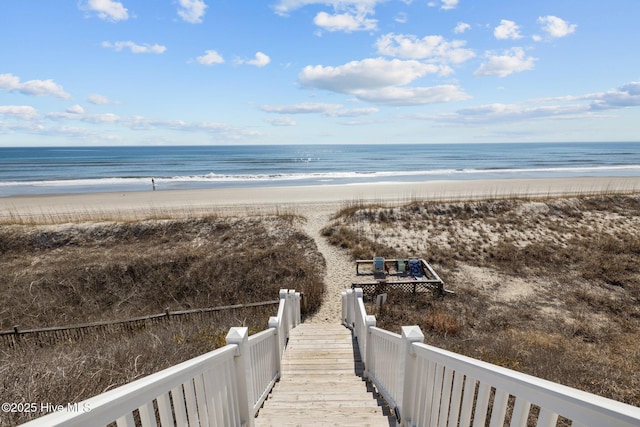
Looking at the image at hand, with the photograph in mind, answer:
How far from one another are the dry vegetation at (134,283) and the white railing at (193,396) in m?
1.50

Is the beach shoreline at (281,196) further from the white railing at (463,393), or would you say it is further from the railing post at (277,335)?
the white railing at (463,393)

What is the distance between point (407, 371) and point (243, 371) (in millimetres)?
1581

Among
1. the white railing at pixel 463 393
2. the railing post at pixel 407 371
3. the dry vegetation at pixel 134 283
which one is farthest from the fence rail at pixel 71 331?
the railing post at pixel 407 371

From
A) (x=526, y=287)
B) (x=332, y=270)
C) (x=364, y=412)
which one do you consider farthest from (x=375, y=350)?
(x=526, y=287)

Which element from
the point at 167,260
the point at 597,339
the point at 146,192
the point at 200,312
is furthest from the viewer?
the point at 146,192

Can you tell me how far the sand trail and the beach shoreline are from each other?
17.0 feet

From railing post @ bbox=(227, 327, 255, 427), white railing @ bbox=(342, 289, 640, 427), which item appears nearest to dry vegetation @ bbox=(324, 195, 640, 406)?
white railing @ bbox=(342, 289, 640, 427)

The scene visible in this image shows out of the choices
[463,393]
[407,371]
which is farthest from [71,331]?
[463,393]

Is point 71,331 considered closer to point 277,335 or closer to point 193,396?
point 277,335

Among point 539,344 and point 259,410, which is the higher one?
point 259,410

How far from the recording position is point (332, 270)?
13.0 m

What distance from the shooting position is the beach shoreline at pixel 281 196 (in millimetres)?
22969

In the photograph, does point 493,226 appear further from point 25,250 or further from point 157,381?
point 25,250

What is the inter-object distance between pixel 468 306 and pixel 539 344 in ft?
9.45
